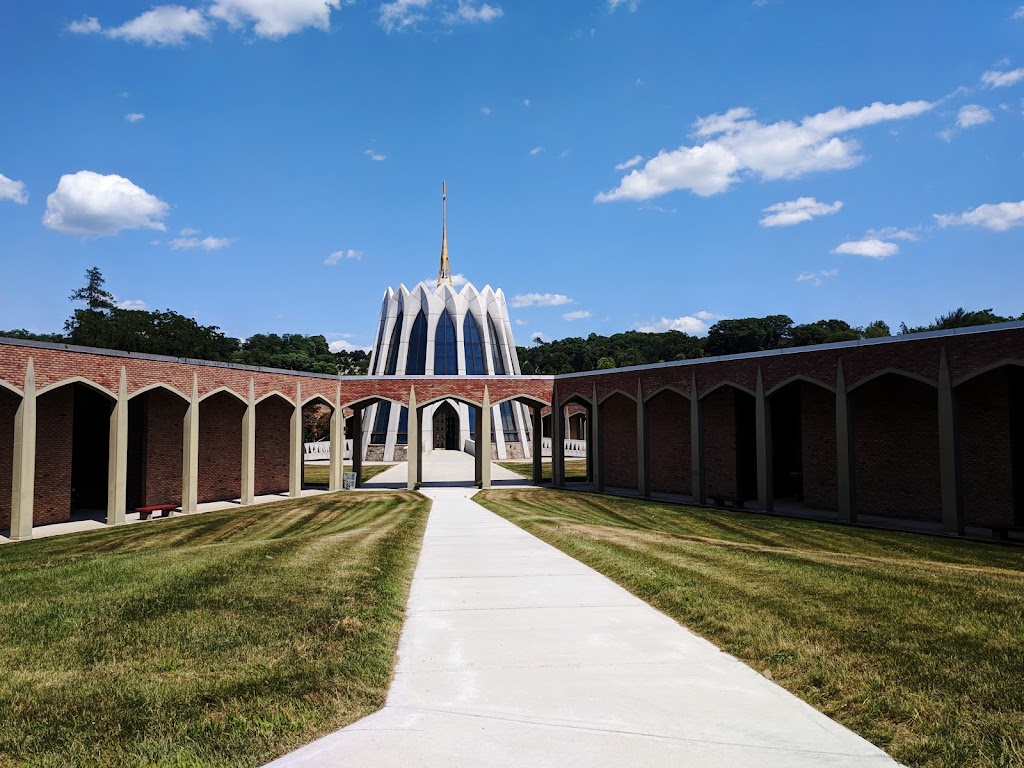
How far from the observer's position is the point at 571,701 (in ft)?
19.9

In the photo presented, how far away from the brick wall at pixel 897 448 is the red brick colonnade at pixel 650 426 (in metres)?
0.05

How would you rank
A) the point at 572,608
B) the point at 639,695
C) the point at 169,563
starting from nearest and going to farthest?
the point at 639,695 < the point at 572,608 < the point at 169,563

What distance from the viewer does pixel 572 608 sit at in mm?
9461

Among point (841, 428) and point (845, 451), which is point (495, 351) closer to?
point (841, 428)

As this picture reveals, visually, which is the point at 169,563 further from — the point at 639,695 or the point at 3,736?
the point at 639,695

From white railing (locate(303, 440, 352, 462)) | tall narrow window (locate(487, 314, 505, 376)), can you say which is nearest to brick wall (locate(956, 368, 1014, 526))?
tall narrow window (locate(487, 314, 505, 376))

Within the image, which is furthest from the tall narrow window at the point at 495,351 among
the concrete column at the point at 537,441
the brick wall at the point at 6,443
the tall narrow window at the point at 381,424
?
the brick wall at the point at 6,443

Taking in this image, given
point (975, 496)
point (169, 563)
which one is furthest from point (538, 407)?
point (169, 563)

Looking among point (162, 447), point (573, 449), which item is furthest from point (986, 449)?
point (573, 449)

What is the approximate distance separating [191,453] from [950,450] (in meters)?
26.2

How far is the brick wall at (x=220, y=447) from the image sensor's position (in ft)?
93.7

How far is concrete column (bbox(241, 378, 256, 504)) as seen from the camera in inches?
1109

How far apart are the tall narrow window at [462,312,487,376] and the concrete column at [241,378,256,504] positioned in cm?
3909

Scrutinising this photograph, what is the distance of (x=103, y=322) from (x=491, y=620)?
8571 centimetres
